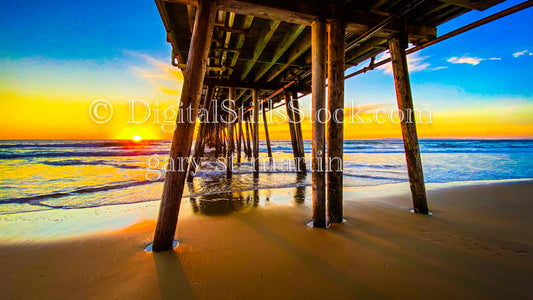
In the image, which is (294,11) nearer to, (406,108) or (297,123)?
(406,108)

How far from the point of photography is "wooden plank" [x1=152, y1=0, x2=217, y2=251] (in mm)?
2238

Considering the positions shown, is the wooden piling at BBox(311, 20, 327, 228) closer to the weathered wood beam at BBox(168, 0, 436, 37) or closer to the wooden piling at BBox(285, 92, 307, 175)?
the weathered wood beam at BBox(168, 0, 436, 37)

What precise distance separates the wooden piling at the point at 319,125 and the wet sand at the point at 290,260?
1.07 feet

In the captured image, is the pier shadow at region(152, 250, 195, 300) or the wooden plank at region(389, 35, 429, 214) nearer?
the pier shadow at region(152, 250, 195, 300)

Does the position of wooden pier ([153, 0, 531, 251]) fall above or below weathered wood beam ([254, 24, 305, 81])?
below

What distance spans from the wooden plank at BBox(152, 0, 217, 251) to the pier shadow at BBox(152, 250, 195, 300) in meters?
0.17

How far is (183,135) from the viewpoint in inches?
88.4

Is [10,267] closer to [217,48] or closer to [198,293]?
[198,293]

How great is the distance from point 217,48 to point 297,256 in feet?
14.4

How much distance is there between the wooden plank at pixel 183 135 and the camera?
2238 mm

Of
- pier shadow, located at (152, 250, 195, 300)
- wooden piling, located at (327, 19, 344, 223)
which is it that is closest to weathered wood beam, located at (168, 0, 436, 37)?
wooden piling, located at (327, 19, 344, 223)

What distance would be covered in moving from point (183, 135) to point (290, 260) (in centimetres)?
176


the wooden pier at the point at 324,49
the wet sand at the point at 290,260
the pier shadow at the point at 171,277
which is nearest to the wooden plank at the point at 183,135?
the wooden pier at the point at 324,49

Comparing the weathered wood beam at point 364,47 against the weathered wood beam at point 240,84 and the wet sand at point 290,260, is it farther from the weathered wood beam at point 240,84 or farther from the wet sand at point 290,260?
the wet sand at point 290,260
